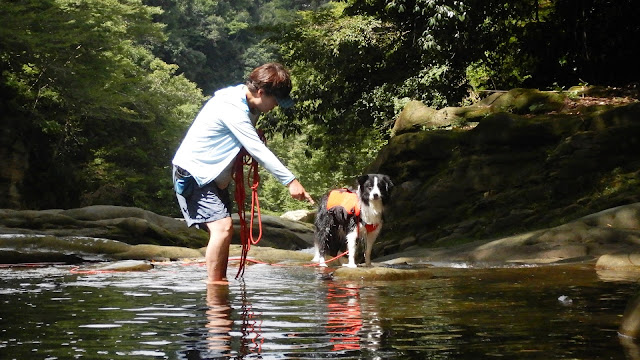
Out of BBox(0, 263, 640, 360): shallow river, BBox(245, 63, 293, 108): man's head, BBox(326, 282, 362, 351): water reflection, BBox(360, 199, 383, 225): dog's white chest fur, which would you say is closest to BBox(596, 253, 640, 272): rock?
BBox(0, 263, 640, 360): shallow river

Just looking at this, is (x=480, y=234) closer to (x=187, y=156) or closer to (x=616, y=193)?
(x=616, y=193)

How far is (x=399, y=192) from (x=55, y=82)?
1955cm

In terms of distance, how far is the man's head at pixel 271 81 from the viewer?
689cm

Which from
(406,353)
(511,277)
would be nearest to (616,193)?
(511,277)

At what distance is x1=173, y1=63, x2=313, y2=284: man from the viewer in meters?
6.82

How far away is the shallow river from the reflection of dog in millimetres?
2670

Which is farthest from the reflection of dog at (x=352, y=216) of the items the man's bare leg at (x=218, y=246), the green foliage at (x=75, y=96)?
the green foliage at (x=75, y=96)

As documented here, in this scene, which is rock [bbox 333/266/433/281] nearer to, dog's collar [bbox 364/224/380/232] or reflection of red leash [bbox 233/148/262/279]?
reflection of red leash [bbox 233/148/262/279]

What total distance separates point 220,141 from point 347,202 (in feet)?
14.4

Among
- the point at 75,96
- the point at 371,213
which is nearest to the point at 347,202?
the point at 371,213

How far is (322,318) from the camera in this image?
5.07 meters

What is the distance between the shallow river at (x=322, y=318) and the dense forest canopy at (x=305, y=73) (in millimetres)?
12153

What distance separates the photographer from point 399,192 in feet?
54.5

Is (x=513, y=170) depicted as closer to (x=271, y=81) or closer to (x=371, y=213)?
(x=371, y=213)
